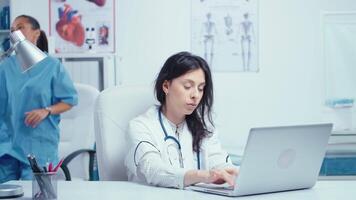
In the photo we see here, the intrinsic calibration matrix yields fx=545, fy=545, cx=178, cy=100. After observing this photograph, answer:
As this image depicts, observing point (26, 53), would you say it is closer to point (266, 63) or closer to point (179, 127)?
point (179, 127)

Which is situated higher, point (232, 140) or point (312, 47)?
point (312, 47)

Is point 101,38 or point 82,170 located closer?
point 82,170

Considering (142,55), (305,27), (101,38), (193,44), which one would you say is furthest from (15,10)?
(305,27)

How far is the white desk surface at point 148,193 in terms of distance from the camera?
1396 mm

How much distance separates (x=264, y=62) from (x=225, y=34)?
323 millimetres

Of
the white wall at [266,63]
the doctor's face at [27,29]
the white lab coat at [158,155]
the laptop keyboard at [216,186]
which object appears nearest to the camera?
the laptop keyboard at [216,186]

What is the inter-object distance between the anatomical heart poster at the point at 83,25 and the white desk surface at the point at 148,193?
7.39 ft

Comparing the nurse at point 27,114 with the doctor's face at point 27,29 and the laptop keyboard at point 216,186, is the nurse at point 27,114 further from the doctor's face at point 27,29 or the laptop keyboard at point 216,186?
the laptop keyboard at point 216,186

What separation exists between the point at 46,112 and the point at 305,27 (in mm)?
1943

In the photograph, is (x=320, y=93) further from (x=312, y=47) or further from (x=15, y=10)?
(x=15, y=10)

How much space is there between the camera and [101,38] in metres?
3.78

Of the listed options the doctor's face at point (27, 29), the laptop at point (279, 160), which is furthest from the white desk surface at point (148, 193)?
the doctor's face at point (27, 29)

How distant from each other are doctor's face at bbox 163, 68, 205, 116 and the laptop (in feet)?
1.13

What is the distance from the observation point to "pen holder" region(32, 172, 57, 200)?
1327 millimetres
